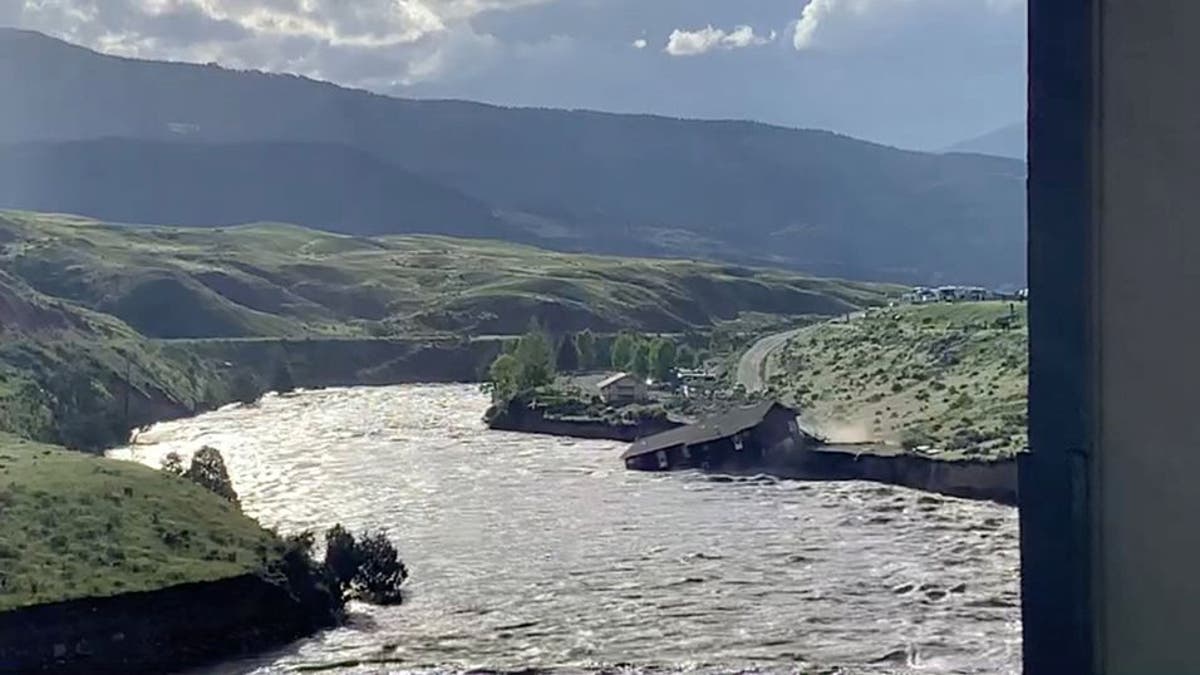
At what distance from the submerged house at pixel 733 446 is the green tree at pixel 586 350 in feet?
98.7

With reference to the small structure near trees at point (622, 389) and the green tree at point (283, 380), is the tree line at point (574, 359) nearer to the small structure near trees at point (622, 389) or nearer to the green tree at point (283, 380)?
the small structure near trees at point (622, 389)

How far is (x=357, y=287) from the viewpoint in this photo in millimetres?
110938

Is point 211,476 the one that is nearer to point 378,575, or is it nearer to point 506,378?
point 378,575

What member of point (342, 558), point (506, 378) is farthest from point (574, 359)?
point (342, 558)

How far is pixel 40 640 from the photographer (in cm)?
2083

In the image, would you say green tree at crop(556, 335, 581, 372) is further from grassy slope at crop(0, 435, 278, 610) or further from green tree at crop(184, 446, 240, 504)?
grassy slope at crop(0, 435, 278, 610)

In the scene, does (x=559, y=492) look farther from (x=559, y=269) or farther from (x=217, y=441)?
(x=559, y=269)

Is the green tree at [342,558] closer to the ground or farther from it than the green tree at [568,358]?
closer to the ground

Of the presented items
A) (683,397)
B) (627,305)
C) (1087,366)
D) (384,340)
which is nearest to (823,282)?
(627,305)

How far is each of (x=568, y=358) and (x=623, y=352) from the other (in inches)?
127

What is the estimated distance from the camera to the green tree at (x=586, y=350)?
7644 cm

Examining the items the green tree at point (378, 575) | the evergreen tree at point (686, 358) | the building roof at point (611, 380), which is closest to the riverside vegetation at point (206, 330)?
the green tree at point (378, 575)

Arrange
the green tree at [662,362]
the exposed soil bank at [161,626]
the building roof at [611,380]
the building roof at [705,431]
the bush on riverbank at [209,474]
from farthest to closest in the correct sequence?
the green tree at [662,362]
the building roof at [611,380]
the building roof at [705,431]
the bush on riverbank at [209,474]
the exposed soil bank at [161,626]

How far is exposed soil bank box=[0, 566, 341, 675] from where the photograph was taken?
20781 millimetres
